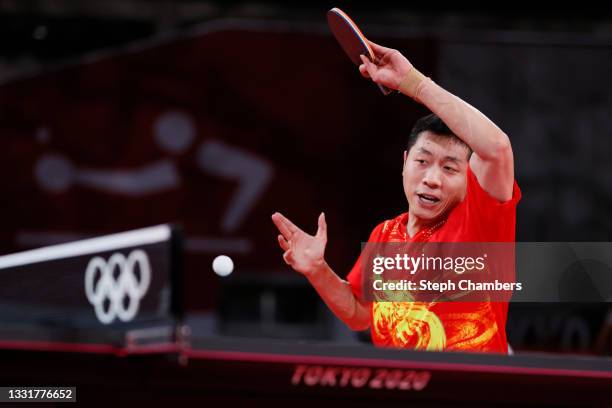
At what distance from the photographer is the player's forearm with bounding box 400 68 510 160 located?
1.97 metres

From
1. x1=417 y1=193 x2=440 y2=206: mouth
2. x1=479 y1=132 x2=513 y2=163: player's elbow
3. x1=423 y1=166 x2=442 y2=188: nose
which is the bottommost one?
x1=417 y1=193 x2=440 y2=206: mouth

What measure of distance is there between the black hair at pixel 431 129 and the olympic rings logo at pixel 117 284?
0.92 meters

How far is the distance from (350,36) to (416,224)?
492mm

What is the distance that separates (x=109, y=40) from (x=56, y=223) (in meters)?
3.52

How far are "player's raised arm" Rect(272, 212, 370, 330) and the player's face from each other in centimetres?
24

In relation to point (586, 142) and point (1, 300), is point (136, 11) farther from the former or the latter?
point (1, 300)

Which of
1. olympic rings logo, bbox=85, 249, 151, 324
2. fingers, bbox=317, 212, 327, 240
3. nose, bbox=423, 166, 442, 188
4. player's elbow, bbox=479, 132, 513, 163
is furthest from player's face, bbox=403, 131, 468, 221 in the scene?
olympic rings logo, bbox=85, 249, 151, 324

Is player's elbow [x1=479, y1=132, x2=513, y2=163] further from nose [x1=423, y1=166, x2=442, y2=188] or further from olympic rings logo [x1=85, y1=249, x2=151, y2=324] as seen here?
olympic rings logo [x1=85, y1=249, x2=151, y2=324]

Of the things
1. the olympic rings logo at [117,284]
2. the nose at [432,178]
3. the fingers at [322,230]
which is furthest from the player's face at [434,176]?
the olympic rings logo at [117,284]

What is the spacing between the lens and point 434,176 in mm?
2127

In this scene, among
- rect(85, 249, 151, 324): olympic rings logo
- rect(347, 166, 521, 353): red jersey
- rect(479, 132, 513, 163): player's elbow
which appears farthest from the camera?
rect(85, 249, 151, 324): olympic rings logo

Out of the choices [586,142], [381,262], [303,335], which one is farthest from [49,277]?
[586,142]

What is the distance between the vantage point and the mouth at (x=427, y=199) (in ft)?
7.02

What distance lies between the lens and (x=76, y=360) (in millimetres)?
2240
